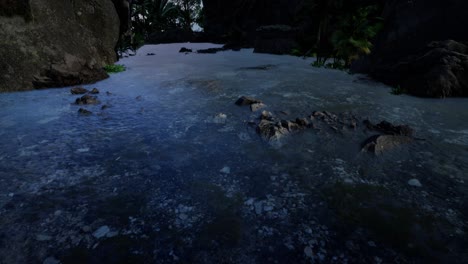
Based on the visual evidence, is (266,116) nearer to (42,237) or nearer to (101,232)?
(101,232)

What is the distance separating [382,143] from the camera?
373 cm

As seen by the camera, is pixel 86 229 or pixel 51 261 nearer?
pixel 51 261

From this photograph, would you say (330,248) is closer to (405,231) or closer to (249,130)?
(405,231)

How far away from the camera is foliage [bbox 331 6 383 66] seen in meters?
11.3

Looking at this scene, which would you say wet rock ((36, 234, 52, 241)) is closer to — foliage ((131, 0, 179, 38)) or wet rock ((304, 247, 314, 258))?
wet rock ((304, 247, 314, 258))

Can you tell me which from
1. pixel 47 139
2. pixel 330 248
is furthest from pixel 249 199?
pixel 47 139

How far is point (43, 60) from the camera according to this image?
769 centimetres

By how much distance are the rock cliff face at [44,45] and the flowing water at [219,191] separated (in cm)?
266

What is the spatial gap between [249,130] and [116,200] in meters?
2.45

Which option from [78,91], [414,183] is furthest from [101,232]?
[78,91]

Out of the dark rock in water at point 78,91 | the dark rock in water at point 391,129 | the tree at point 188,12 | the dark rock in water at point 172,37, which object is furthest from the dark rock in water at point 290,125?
the tree at point 188,12

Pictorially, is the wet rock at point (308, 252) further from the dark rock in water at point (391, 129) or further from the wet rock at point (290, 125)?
the dark rock in water at point (391, 129)

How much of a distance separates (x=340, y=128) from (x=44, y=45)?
8.34m

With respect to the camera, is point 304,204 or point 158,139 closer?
point 304,204
